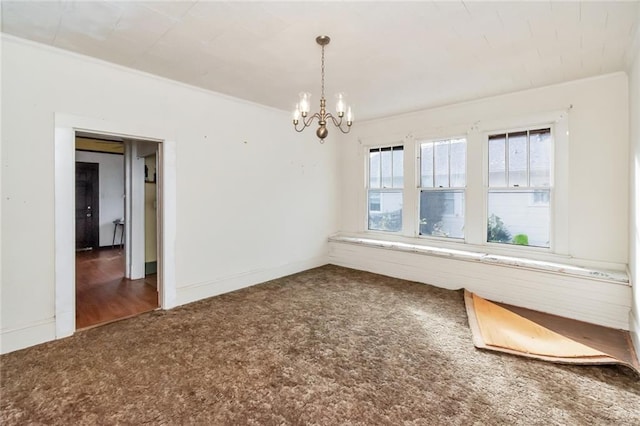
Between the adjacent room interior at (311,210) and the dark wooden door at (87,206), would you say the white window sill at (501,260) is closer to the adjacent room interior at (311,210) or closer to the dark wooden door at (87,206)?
the adjacent room interior at (311,210)

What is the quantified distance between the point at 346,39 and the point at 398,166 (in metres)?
2.97

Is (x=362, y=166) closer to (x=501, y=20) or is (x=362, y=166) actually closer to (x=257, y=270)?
(x=257, y=270)

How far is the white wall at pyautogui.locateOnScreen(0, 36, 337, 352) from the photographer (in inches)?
102

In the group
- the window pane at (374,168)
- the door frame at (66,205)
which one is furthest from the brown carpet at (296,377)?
the window pane at (374,168)

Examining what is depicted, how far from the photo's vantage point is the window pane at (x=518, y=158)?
3953 millimetres

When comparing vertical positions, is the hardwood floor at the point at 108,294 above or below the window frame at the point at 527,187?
below

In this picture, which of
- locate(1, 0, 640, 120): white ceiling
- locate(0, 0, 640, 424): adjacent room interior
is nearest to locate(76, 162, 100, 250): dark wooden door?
locate(0, 0, 640, 424): adjacent room interior

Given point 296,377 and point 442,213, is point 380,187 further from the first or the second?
point 296,377

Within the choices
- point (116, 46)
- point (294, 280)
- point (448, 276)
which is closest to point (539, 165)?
point (448, 276)

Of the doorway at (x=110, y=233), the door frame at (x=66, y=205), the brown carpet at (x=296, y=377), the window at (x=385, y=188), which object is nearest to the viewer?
the brown carpet at (x=296, y=377)

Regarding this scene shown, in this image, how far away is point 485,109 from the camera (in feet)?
13.7

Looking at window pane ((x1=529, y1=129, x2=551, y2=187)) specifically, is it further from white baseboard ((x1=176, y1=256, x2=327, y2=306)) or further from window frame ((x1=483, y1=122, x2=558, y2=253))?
white baseboard ((x1=176, y1=256, x2=327, y2=306))

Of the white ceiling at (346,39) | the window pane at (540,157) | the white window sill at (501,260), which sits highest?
the white ceiling at (346,39)

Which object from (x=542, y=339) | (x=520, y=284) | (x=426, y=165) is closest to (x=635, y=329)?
(x=542, y=339)
